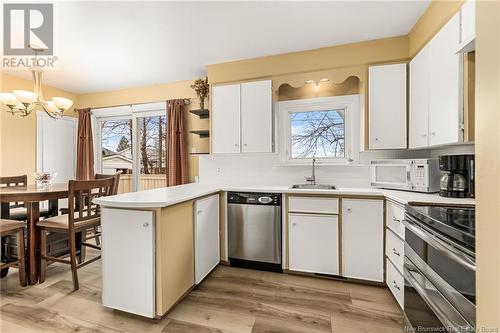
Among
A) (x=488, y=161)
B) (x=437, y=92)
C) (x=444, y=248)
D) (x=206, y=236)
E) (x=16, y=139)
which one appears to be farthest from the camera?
(x=16, y=139)

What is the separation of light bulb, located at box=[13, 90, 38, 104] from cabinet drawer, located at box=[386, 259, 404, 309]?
393 cm

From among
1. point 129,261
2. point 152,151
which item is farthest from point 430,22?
point 152,151

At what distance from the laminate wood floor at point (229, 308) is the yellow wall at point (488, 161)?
1.45 metres

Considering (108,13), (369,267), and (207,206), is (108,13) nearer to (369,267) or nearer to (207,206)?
(207,206)

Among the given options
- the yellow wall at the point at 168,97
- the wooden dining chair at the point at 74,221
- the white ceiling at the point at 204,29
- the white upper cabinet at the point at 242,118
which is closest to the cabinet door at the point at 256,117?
the white upper cabinet at the point at 242,118

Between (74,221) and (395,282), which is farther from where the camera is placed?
(74,221)

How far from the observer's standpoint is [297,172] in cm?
307

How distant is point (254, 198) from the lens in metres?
2.59

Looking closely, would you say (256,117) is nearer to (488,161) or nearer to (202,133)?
(202,133)

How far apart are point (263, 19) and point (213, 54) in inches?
35.5

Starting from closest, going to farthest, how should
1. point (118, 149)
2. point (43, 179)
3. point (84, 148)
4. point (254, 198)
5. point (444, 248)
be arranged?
point (444, 248), point (254, 198), point (43, 179), point (84, 148), point (118, 149)

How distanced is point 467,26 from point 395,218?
1.42 metres

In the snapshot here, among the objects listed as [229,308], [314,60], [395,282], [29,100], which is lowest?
[229,308]

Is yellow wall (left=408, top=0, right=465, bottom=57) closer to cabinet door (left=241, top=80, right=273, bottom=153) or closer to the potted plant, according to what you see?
cabinet door (left=241, top=80, right=273, bottom=153)
